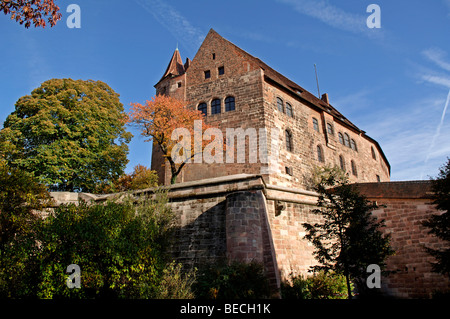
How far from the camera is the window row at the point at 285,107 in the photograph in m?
22.8

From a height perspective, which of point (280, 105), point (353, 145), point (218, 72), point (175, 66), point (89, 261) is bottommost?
point (89, 261)

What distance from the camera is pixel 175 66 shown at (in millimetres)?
27547

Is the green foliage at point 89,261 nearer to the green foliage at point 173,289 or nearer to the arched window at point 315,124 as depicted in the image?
the green foliage at point 173,289

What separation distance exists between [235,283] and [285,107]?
1702 cm

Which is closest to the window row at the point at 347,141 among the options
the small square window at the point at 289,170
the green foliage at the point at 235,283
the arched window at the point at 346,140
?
the arched window at the point at 346,140

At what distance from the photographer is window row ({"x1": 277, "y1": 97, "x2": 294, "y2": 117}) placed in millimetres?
22795

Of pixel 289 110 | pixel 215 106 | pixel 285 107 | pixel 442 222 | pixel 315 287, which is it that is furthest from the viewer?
pixel 289 110

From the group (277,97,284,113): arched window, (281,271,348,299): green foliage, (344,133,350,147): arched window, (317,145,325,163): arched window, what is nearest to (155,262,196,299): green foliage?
(281,271,348,299): green foliage

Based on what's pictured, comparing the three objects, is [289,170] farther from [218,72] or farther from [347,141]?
[347,141]

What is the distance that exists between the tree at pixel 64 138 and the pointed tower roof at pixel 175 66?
8.19 meters

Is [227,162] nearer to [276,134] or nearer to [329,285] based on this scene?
[276,134]

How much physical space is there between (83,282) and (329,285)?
345 inches

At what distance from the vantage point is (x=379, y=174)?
34.4 metres

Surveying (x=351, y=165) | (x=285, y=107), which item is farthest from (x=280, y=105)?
(x=351, y=165)
